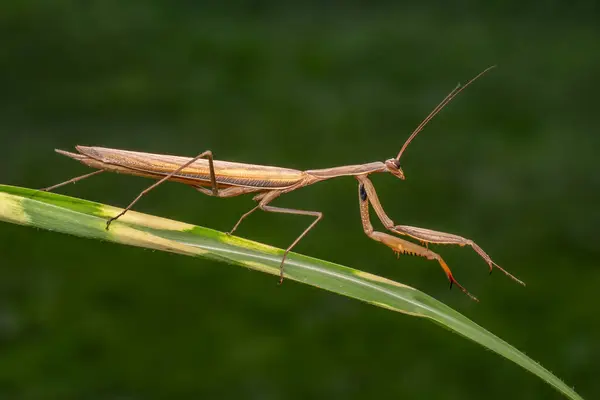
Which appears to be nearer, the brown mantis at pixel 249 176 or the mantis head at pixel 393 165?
the brown mantis at pixel 249 176

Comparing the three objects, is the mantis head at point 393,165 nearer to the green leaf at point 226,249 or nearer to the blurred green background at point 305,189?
the green leaf at point 226,249

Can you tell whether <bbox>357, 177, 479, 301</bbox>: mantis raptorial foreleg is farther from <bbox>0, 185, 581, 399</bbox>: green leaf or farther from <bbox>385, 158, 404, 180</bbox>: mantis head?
<bbox>0, 185, 581, 399</bbox>: green leaf

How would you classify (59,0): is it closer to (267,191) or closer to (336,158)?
(336,158)

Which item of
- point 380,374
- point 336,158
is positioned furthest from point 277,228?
point 380,374

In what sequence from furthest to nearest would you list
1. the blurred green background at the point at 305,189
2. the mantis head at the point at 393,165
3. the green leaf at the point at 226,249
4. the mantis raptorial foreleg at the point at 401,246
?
1. the blurred green background at the point at 305,189
2. the mantis head at the point at 393,165
3. the mantis raptorial foreleg at the point at 401,246
4. the green leaf at the point at 226,249

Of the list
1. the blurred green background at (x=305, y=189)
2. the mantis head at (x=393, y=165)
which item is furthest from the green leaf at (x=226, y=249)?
the blurred green background at (x=305, y=189)

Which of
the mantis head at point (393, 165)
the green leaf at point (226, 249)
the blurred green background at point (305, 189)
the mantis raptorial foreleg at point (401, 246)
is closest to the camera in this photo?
the green leaf at point (226, 249)
